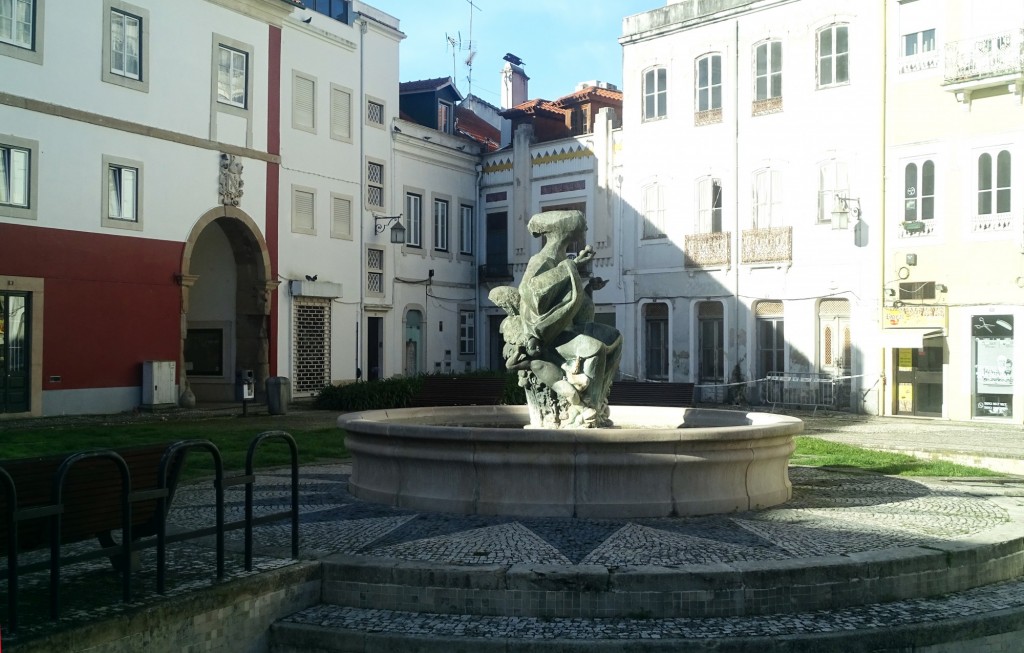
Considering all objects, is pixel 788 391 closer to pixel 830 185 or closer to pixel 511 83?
pixel 830 185

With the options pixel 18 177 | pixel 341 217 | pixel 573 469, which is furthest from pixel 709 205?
pixel 573 469

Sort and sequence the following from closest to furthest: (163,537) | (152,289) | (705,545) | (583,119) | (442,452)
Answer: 1. (163,537)
2. (705,545)
3. (442,452)
4. (152,289)
5. (583,119)

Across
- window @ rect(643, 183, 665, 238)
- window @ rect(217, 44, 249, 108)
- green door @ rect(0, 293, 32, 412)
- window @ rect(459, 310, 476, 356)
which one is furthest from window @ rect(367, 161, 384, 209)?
green door @ rect(0, 293, 32, 412)

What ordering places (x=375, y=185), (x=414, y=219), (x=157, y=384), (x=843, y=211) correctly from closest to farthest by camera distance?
(x=157, y=384), (x=843, y=211), (x=375, y=185), (x=414, y=219)

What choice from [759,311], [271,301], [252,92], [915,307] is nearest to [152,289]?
[271,301]

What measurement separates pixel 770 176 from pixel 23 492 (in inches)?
913

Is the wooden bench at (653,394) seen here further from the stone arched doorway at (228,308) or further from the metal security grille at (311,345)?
the metal security grille at (311,345)

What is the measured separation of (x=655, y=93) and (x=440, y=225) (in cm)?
822

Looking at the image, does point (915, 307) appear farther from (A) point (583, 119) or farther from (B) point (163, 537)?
(B) point (163, 537)

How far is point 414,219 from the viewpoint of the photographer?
30.7 meters

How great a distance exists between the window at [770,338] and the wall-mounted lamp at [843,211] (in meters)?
3.03

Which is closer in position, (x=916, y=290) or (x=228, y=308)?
(x=916, y=290)

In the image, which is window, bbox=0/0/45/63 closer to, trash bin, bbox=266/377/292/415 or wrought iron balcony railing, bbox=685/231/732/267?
trash bin, bbox=266/377/292/415

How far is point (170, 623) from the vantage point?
4961 mm
